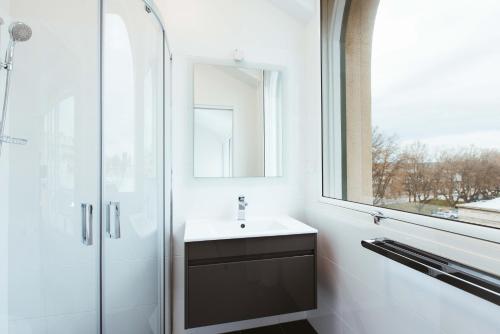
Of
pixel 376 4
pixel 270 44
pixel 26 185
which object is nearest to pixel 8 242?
pixel 26 185

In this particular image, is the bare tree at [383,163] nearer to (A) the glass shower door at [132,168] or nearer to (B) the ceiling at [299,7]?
(B) the ceiling at [299,7]

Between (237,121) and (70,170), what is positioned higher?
(237,121)

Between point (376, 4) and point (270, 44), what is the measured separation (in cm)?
76

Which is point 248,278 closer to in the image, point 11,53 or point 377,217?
point 377,217

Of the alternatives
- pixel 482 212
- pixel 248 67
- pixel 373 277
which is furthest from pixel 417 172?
pixel 248 67

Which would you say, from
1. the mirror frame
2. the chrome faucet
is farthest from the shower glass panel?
the chrome faucet

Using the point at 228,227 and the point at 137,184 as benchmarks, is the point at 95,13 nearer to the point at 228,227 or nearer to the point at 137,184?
the point at 137,184

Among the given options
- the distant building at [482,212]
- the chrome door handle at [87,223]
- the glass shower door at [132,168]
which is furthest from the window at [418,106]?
the chrome door handle at [87,223]

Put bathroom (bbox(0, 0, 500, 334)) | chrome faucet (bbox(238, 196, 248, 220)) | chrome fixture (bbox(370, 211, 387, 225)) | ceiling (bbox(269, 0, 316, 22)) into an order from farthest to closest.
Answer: ceiling (bbox(269, 0, 316, 22))
chrome faucet (bbox(238, 196, 248, 220))
chrome fixture (bbox(370, 211, 387, 225))
bathroom (bbox(0, 0, 500, 334))

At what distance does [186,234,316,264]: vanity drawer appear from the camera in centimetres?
126

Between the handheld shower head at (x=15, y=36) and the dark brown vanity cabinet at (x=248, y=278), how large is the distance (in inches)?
48.8

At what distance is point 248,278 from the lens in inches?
51.7

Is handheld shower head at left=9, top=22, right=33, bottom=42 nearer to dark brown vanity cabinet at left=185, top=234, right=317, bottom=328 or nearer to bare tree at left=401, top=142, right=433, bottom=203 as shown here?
dark brown vanity cabinet at left=185, top=234, right=317, bottom=328

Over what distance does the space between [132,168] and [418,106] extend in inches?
54.4
